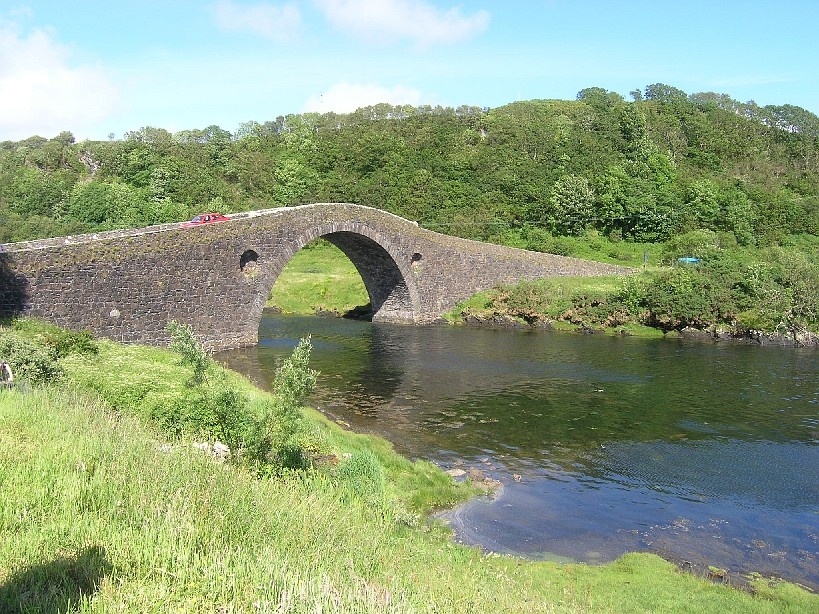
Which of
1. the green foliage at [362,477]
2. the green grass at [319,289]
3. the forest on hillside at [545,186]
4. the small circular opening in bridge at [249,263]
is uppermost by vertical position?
the forest on hillside at [545,186]

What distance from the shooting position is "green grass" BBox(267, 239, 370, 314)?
51406 millimetres

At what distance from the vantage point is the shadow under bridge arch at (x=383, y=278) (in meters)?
44.0

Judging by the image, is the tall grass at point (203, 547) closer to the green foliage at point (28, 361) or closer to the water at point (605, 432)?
the water at point (605, 432)

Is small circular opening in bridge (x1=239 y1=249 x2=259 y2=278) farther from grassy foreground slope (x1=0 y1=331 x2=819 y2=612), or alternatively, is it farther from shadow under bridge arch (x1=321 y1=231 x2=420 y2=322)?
grassy foreground slope (x1=0 y1=331 x2=819 y2=612)

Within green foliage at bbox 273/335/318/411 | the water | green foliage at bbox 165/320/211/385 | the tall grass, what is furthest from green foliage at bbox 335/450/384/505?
green foliage at bbox 165/320/211/385

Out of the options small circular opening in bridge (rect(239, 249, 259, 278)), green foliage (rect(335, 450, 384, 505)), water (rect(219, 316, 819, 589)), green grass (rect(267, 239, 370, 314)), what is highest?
small circular opening in bridge (rect(239, 249, 259, 278))

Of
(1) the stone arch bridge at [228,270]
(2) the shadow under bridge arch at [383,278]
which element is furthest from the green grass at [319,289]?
(1) the stone arch bridge at [228,270]

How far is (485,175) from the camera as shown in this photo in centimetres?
6712

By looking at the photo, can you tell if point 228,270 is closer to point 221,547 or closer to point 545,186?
point 221,547

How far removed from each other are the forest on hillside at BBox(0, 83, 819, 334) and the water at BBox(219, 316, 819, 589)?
28.0 ft

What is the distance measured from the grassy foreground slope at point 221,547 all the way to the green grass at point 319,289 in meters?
36.7

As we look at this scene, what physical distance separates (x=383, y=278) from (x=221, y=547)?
39134mm

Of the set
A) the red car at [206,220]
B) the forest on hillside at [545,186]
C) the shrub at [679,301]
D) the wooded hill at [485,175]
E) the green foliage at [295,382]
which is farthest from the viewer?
the wooded hill at [485,175]

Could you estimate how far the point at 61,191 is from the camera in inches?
2447
